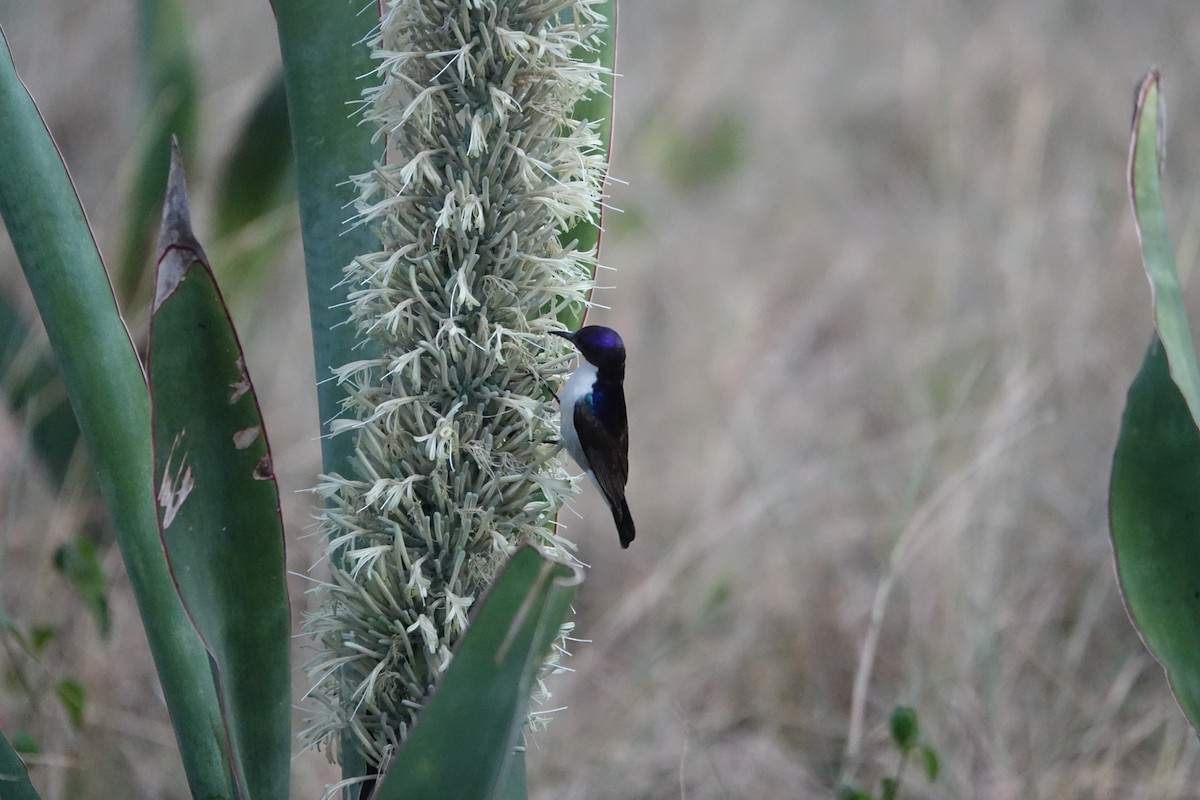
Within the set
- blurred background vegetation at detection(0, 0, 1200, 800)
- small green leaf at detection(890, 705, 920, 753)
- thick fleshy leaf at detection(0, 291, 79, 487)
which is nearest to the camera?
small green leaf at detection(890, 705, 920, 753)

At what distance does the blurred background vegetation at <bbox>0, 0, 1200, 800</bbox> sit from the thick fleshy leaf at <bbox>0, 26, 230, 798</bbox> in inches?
18.4

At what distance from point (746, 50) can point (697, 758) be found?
3634mm

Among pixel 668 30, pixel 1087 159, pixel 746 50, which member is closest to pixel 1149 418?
pixel 1087 159

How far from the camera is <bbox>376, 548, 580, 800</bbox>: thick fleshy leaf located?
64 cm

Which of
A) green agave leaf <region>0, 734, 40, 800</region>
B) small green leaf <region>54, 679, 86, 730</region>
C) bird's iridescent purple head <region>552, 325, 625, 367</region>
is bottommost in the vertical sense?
small green leaf <region>54, 679, 86, 730</region>

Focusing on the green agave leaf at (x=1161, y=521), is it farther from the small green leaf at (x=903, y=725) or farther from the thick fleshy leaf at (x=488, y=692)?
the thick fleshy leaf at (x=488, y=692)

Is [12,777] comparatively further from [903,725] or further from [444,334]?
[903,725]

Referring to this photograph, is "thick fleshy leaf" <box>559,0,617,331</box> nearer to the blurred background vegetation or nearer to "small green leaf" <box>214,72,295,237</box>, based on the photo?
the blurred background vegetation

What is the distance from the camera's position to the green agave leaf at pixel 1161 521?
936 millimetres

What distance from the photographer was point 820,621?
2336 mm

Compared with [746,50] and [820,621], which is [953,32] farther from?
[820,621]

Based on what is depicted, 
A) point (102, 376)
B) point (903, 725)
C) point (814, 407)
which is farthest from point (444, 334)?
point (814, 407)

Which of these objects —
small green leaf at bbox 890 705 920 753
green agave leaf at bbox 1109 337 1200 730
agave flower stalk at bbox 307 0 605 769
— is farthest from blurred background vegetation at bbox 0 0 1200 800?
green agave leaf at bbox 1109 337 1200 730

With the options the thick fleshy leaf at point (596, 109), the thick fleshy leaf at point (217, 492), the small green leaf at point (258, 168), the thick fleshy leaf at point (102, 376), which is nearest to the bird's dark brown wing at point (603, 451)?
the thick fleshy leaf at point (596, 109)
